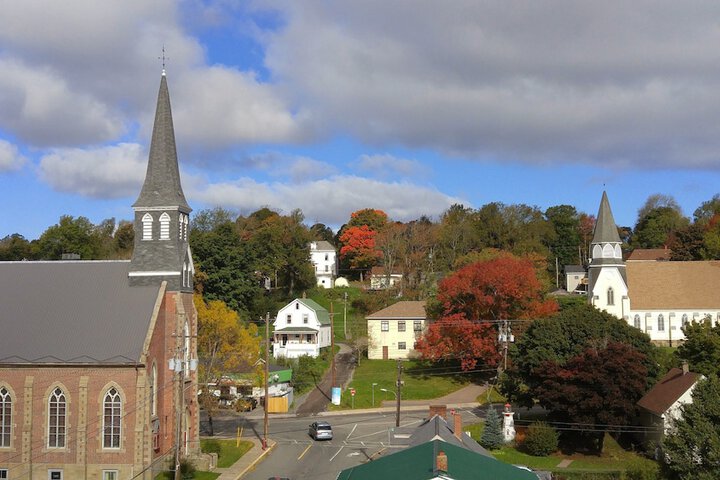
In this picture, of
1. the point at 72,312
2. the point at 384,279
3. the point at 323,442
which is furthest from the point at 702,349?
the point at 384,279

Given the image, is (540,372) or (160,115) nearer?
(160,115)

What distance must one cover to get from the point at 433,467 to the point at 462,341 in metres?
43.4

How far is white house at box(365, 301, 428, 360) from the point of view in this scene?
8169cm

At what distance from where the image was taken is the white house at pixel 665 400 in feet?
145

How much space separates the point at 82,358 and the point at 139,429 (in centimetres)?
488

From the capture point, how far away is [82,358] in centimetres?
4097

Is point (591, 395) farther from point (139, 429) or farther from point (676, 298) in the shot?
point (676, 298)

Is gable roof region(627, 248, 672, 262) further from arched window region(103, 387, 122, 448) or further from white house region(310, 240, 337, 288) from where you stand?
arched window region(103, 387, 122, 448)

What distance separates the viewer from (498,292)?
67688 mm

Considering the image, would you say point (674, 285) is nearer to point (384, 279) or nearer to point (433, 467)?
point (384, 279)

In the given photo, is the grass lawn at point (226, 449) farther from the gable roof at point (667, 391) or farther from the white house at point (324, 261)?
the white house at point (324, 261)

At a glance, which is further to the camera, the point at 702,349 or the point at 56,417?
the point at 702,349

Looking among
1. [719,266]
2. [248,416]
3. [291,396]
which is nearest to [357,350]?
[291,396]

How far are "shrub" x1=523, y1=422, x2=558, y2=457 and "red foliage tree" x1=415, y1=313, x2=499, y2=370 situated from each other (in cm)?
1901
